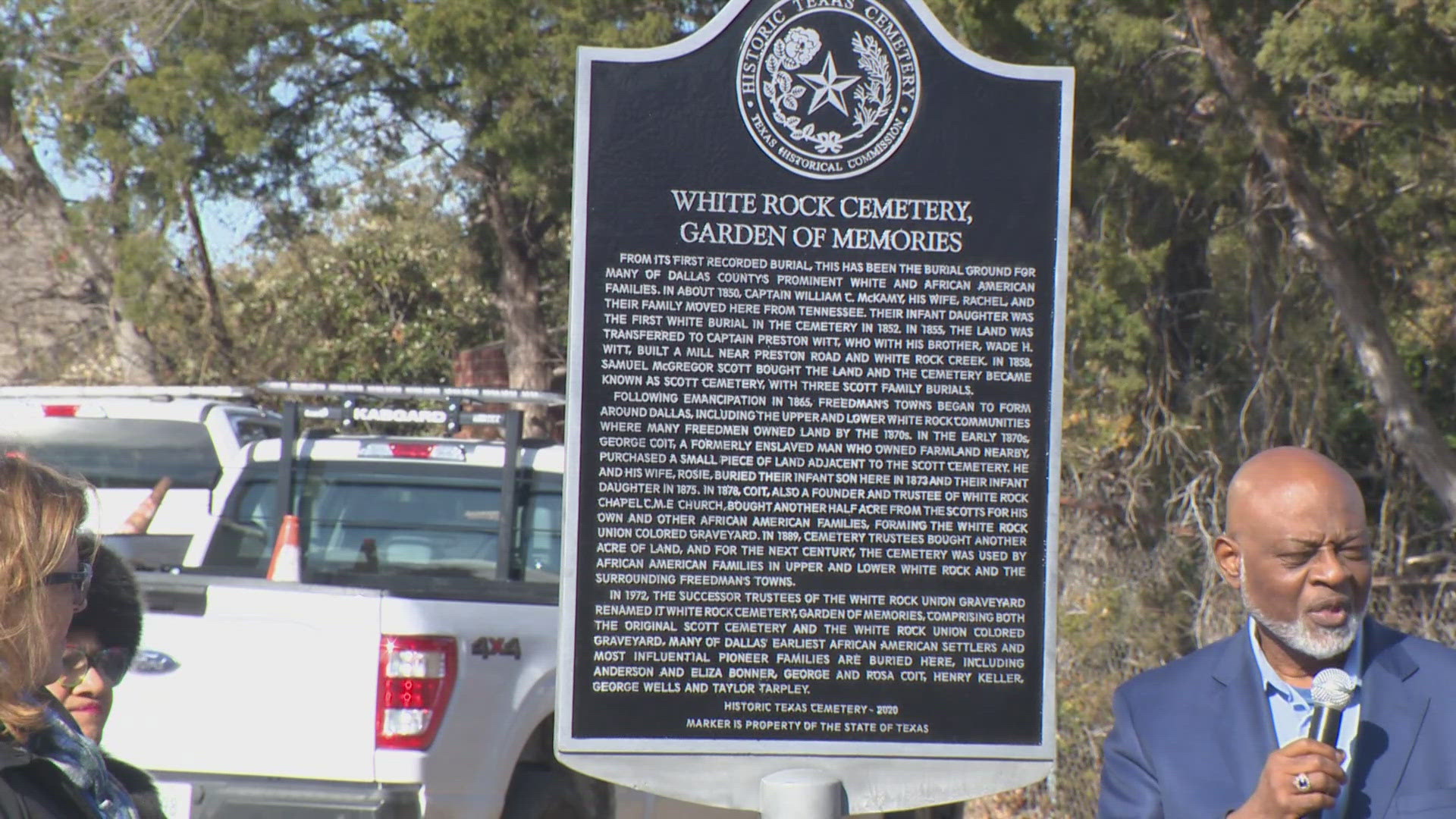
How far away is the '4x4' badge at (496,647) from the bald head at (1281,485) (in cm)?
353

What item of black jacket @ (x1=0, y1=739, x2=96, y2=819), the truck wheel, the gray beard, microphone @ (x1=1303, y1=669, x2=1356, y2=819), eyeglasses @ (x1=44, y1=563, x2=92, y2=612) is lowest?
the truck wheel

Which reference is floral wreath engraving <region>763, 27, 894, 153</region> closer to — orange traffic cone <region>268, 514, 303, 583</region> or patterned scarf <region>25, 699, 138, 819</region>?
patterned scarf <region>25, 699, 138, 819</region>

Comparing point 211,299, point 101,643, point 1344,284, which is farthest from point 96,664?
point 211,299

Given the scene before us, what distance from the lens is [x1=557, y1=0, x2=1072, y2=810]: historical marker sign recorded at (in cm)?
396

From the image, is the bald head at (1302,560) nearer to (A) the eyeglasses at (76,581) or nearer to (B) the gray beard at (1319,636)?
(B) the gray beard at (1319,636)

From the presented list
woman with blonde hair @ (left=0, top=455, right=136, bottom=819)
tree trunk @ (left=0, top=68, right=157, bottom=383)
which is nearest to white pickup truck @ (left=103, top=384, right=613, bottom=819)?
woman with blonde hair @ (left=0, top=455, right=136, bottom=819)

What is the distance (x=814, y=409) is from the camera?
4008mm

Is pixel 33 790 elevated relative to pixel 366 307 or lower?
lower

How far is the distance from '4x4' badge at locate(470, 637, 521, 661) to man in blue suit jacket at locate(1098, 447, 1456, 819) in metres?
3.32

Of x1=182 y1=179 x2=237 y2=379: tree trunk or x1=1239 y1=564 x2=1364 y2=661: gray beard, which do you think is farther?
x1=182 y1=179 x2=237 y2=379: tree trunk

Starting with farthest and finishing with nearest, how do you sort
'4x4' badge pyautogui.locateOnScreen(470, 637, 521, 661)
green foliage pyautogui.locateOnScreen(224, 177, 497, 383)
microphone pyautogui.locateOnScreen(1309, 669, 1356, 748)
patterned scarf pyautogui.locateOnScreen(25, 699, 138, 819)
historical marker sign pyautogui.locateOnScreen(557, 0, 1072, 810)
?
1. green foliage pyautogui.locateOnScreen(224, 177, 497, 383)
2. '4x4' badge pyautogui.locateOnScreen(470, 637, 521, 661)
3. historical marker sign pyautogui.locateOnScreen(557, 0, 1072, 810)
4. microphone pyautogui.locateOnScreen(1309, 669, 1356, 748)
5. patterned scarf pyautogui.locateOnScreen(25, 699, 138, 819)

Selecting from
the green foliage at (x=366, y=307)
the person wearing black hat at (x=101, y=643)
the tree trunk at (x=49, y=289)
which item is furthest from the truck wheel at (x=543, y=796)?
the green foliage at (x=366, y=307)

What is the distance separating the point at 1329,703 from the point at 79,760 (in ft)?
7.13

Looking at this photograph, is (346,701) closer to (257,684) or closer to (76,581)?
(257,684)
